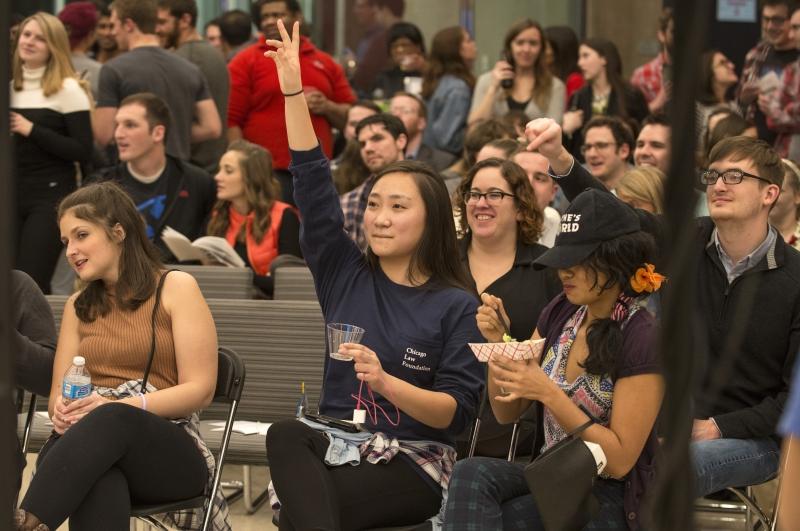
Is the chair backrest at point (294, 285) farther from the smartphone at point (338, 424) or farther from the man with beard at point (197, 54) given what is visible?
the man with beard at point (197, 54)

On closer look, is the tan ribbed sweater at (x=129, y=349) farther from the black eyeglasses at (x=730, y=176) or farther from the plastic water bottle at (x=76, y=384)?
the black eyeglasses at (x=730, y=176)

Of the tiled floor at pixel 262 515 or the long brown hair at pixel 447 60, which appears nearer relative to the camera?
the tiled floor at pixel 262 515

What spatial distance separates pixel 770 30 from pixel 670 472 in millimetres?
6758

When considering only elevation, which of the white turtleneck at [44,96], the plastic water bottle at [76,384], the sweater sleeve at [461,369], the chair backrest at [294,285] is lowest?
the chair backrest at [294,285]

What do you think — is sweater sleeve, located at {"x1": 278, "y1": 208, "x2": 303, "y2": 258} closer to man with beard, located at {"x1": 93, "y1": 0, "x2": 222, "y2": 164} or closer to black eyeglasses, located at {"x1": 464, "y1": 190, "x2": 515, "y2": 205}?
man with beard, located at {"x1": 93, "y1": 0, "x2": 222, "y2": 164}

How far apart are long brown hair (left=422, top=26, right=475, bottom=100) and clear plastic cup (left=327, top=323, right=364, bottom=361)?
526 centimetres

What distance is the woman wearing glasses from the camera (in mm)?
4375

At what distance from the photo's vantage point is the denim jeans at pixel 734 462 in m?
3.48

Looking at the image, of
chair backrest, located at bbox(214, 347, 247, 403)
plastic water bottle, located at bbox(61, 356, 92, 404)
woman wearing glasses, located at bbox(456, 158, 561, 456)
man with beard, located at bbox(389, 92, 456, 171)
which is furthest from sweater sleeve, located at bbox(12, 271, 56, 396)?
man with beard, located at bbox(389, 92, 456, 171)

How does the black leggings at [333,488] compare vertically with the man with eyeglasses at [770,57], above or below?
below

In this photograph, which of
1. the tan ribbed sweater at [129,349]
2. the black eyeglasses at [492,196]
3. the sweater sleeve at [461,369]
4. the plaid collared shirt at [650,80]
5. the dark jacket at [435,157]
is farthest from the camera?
the plaid collared shirt at [650,80]

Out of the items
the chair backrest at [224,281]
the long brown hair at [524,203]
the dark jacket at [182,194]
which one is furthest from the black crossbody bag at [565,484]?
the dark jacket at [182,194]

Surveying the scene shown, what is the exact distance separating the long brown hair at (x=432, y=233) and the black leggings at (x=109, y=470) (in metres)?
0.80

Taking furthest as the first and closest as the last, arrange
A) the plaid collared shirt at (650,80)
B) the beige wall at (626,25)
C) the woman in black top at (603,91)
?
the beige wall at (626,25) → the plaid collared shirt at (650,80) → the woman in black top at (603,91)
